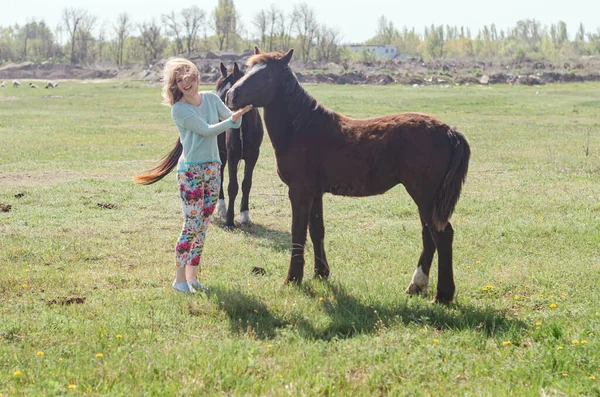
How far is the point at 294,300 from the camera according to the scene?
235 inches

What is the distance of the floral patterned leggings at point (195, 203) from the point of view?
20.6 feet

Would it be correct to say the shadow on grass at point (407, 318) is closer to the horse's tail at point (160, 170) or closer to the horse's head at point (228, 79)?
the horse's tail at point (160, 170)

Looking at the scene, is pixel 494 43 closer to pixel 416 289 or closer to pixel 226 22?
pixel 226 22

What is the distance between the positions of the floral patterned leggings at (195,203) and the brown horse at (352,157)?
0.70m

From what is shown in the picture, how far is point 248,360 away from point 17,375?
1.54m

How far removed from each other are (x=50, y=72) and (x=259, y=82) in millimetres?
94072

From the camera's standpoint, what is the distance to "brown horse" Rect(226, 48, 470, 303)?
5.75 m

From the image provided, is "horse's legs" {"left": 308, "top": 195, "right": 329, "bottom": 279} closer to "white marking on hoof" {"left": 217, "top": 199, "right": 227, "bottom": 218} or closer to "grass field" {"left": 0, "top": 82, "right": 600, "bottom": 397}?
"grass field" {"left": 0, "top": 82, "right": 600, "bottom": 397}

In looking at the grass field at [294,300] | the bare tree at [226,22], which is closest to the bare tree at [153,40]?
the bare tree at [226,22]

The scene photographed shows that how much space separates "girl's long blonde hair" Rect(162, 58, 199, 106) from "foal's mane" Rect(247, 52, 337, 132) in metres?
0.66

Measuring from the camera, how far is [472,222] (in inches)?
381

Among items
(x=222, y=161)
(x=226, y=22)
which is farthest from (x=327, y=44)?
(x=222, y=161)

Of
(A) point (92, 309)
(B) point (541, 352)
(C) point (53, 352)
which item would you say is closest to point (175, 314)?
(A) point (92, 309)

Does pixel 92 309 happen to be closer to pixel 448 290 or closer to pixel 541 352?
pixel 448 290
